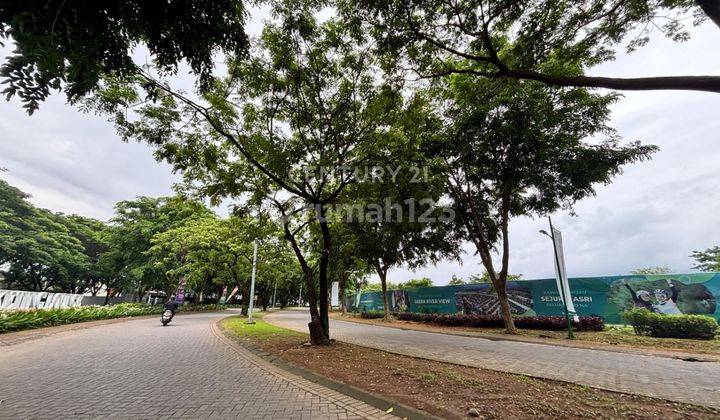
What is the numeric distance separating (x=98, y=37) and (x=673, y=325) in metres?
18.5

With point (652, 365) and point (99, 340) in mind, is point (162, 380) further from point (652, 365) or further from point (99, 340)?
point (652, 365)

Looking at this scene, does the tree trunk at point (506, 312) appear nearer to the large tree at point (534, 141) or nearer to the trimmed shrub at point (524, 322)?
the trimmed shrub at point (524, 322)

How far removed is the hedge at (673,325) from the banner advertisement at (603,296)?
5.45ft

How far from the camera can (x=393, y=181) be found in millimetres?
9680

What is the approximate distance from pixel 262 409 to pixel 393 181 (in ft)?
22.5

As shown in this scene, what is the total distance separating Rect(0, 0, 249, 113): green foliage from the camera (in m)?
1.61

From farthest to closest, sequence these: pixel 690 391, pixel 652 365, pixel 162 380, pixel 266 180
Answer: pixel 266 180
pixel 652 365
pixel 162 380
pixel 690 391

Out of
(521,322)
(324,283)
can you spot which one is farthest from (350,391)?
(521,322)

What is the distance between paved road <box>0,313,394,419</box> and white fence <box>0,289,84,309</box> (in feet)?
24.1

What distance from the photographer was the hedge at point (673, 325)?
11789 mm

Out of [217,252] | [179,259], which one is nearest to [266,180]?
[217,252]

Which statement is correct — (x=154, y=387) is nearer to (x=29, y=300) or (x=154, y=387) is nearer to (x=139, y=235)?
(x=29, y=300)

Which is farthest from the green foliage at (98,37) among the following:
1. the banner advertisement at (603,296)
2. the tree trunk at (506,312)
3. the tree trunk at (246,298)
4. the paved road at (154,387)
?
the tree trunk at (246,298)

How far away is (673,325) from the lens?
12.4 m
